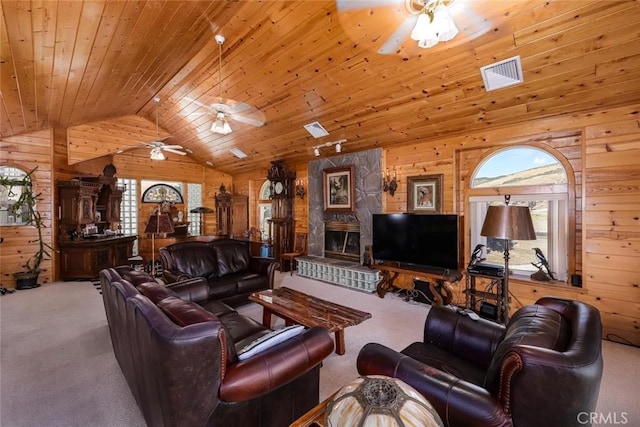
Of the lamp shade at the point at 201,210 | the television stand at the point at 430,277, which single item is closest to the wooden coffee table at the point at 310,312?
the television stand at the point at 430,277

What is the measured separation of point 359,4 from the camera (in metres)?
2.50

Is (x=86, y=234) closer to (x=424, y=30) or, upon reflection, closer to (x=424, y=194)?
(x=424, y=194)

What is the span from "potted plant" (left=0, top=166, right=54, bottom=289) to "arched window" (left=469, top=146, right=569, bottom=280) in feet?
26.1

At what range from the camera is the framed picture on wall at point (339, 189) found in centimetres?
550

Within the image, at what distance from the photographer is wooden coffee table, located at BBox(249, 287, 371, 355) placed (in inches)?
100

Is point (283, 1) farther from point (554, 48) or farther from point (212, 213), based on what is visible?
point (212, 213)

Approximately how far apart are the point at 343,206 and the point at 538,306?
163 inches

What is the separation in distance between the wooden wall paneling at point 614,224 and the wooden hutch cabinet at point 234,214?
7457 mm

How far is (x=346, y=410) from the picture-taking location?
850mm

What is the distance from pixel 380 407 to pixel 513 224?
7.06 ft

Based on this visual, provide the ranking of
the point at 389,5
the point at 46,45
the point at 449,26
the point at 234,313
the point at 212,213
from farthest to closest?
the point at 212,213 → the point at 234,313 → the point at 46,45 → the point at 389,5 → the point at 449,26

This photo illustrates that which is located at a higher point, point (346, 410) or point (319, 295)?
point (346, 410)

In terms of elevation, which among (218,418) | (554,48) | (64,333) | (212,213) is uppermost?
(554,48)

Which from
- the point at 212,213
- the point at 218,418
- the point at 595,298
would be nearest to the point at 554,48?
the point at 595,298
